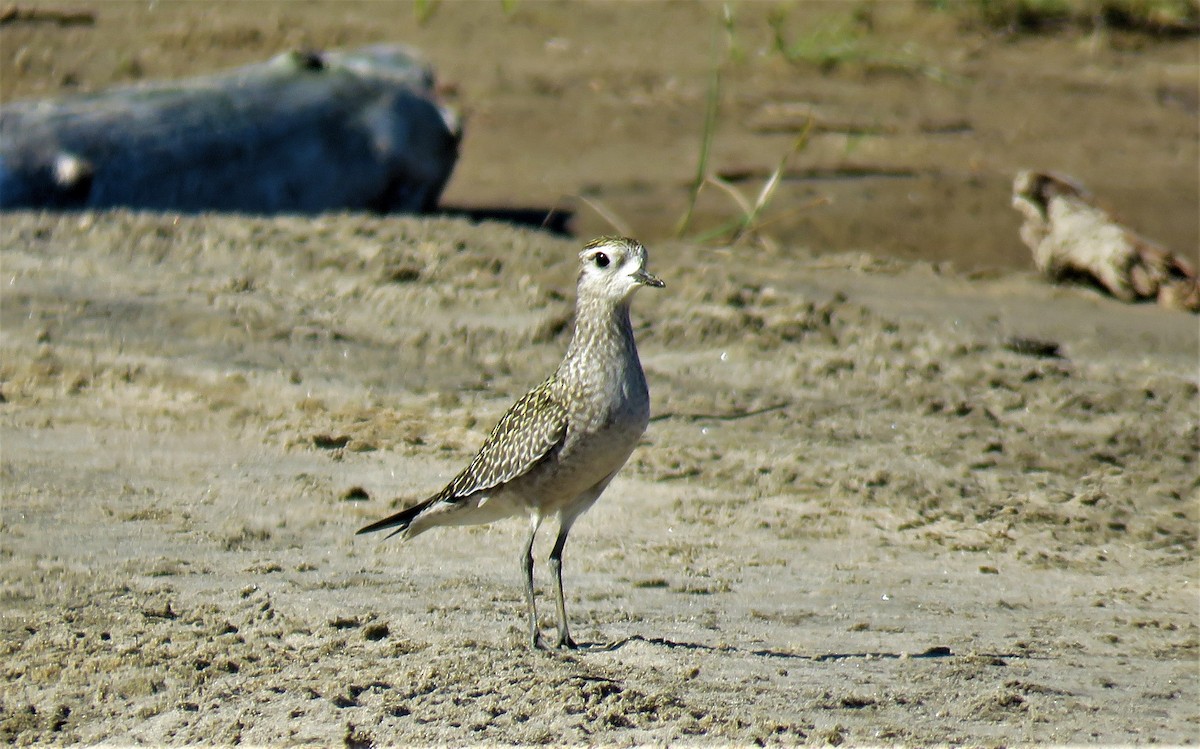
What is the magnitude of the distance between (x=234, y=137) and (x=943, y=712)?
18.7ft

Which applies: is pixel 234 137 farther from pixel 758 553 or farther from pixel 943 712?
pixel 943 712

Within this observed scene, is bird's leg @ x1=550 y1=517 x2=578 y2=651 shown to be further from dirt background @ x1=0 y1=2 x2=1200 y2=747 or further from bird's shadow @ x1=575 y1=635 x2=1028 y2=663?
dirt background @ x1=0 y1=2 x2=1200 y2=747

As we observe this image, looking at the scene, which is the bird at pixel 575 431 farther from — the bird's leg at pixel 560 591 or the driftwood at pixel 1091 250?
the driftwood at pixel 1091 250

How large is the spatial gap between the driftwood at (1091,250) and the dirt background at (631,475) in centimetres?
15

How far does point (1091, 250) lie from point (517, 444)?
5.01m

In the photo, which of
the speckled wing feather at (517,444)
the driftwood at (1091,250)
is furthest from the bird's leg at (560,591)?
the driftwood at (1091,250)

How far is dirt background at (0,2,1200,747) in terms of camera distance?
425 cm

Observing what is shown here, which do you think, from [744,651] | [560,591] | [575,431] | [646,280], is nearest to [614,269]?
[646,280]

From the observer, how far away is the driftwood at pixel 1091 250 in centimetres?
869

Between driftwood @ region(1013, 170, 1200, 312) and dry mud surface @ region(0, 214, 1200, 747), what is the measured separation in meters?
0.18

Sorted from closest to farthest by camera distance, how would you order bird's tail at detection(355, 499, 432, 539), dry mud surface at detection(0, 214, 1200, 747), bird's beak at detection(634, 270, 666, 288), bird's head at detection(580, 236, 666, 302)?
dry mud surface at detection(0, 214, 1200, 747)
bird's beak at detection(634, 270, 666, 288)
bird's head at detection(580, 236, 666, 302)
bird's tail at detection(355, 499, 432, 539)

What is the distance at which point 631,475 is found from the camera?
613cm

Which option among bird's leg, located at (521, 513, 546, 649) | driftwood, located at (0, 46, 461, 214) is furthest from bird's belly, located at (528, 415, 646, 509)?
driftwood, located at (0, 46, 461, 214)

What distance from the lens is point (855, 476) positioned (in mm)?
6176
